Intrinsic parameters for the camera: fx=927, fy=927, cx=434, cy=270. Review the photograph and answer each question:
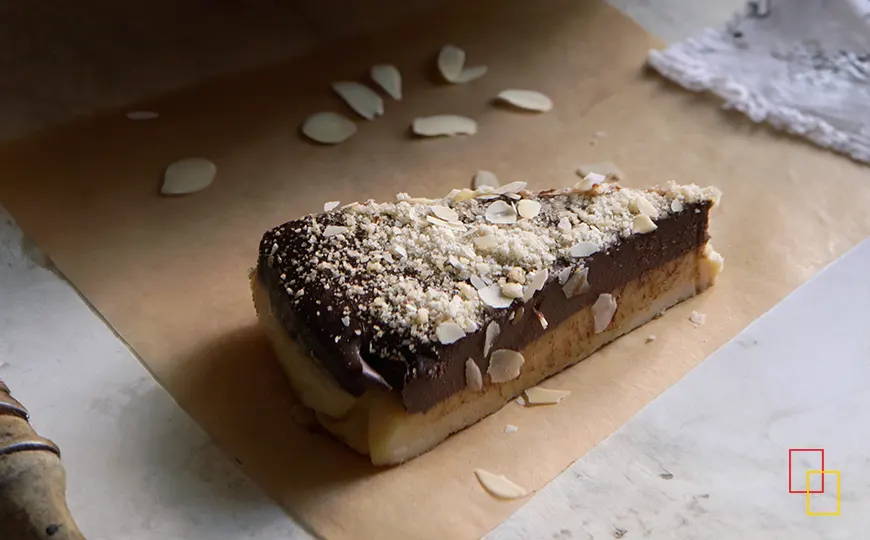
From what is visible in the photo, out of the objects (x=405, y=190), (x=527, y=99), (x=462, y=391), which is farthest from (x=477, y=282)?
(x=527, y=99)

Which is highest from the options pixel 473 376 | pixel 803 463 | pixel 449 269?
pixel 449 269

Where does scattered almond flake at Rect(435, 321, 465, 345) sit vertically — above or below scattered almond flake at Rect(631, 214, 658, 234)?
below

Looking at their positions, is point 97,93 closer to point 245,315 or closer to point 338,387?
point 245,315

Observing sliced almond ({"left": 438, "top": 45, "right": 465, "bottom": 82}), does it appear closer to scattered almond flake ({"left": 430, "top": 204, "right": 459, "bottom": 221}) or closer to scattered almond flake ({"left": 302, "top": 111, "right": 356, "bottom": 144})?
scattered almond flake ({"left": 302, "top": 111, "right": 356, "bottom": 144})

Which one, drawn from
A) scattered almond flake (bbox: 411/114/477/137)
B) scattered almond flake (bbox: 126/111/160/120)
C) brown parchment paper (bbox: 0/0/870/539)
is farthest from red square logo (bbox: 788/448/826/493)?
scattered almond flake (bbox: 126/111/160/120)

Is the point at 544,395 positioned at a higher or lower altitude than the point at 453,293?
lower

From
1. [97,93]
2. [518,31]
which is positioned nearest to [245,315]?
[97,93]

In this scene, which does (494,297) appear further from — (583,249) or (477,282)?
(583,249)
